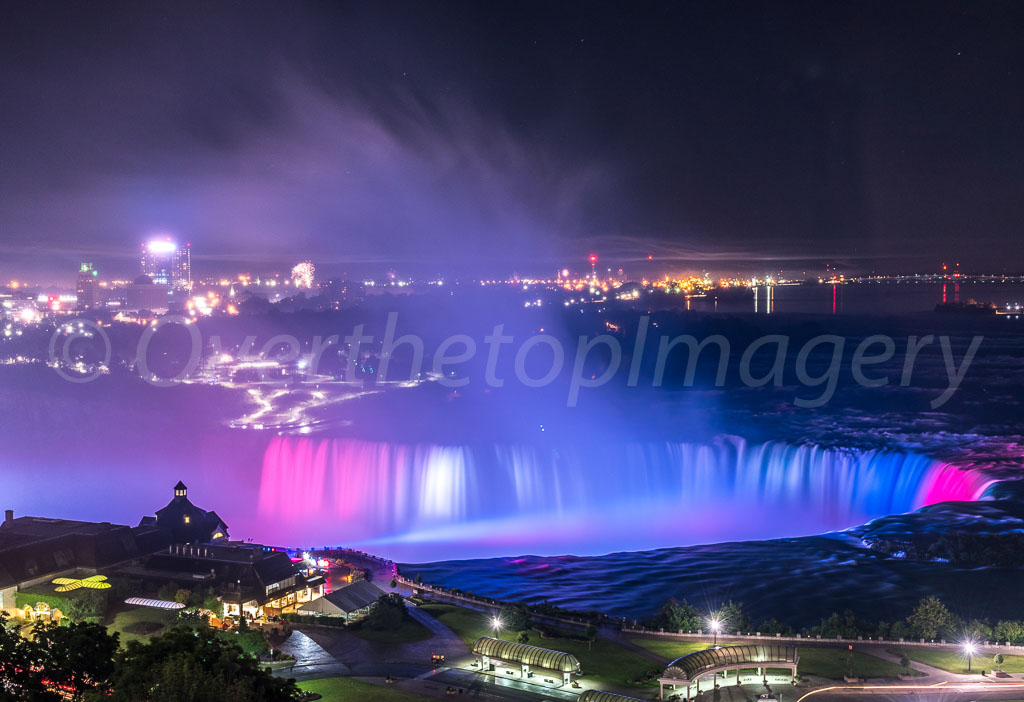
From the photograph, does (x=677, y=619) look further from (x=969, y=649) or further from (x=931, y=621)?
(x=969, y=649)

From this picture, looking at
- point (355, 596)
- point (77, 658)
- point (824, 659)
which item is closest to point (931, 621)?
point (824, 659)

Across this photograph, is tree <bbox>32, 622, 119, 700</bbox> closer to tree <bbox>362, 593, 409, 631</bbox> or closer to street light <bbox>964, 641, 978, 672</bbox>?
tree <bbox>362, 593, 409, 631</bbox>

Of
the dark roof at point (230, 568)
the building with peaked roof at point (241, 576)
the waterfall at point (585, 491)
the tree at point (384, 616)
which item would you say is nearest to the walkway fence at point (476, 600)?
the tree at point (384, 616)

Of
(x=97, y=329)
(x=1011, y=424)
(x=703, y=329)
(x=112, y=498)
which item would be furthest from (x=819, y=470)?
(x=97, y=329)

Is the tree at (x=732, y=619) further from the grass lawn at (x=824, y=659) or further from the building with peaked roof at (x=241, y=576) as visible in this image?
the building with peaked roof at (x=241, y=576)

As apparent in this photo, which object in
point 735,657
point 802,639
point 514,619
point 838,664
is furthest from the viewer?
point 514,619

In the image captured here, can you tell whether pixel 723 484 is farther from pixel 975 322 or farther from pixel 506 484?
pixel 975 322
